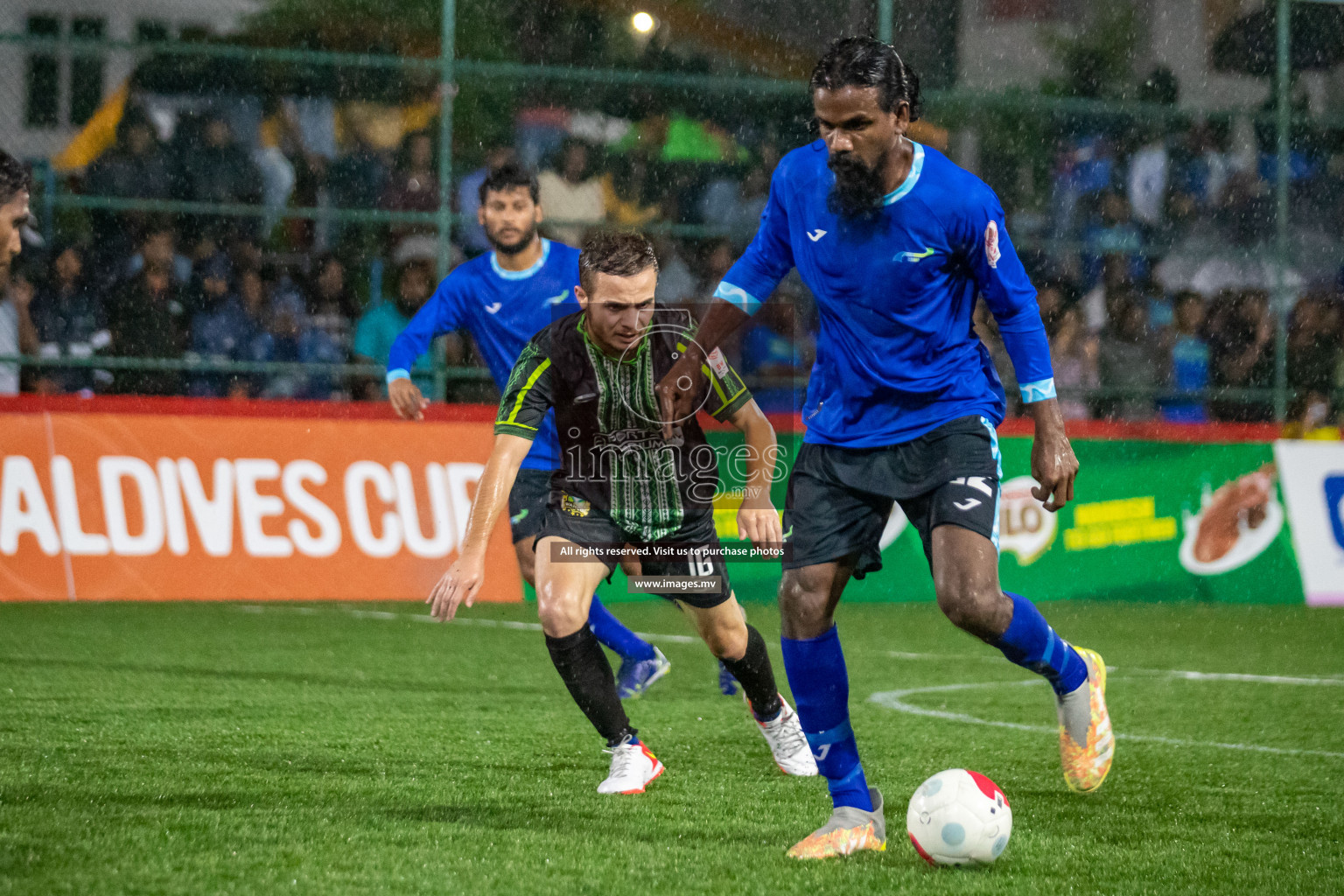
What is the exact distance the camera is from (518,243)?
6.83m

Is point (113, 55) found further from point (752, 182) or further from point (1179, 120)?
point (1179, 120)

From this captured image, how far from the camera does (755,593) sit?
11.2m

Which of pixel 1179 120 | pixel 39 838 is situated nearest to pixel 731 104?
pixel 1179 120

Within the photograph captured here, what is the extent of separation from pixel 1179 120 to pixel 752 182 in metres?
3.70

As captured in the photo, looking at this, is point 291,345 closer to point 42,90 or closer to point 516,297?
point 42,90

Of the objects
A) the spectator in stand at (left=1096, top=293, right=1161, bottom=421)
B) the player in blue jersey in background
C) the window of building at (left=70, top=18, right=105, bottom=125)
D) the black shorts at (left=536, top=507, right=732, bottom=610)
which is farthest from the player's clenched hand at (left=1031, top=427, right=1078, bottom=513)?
the window of building at (left=70, top=18, right=105, bottom=125)

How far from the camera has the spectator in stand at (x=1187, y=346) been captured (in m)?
13.1

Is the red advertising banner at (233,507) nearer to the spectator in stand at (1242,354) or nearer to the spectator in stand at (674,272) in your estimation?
the spectator in stand at (674,272)

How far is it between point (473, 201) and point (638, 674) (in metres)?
6.65

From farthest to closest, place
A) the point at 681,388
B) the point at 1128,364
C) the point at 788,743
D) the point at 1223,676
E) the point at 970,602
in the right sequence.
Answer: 1. the point at 1128,364
2. the point at 1223,676
3. the point at 788,743
4. the point at 681,388
5. the point at 970,602

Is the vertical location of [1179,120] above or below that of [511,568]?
above

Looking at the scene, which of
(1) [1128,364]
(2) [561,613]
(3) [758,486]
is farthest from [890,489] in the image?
(1) [1128,364]

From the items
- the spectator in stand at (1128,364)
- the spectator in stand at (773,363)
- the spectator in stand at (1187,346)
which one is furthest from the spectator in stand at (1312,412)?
the spectator in stand at (773,363)

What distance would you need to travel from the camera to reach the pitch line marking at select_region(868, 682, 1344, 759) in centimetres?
568
